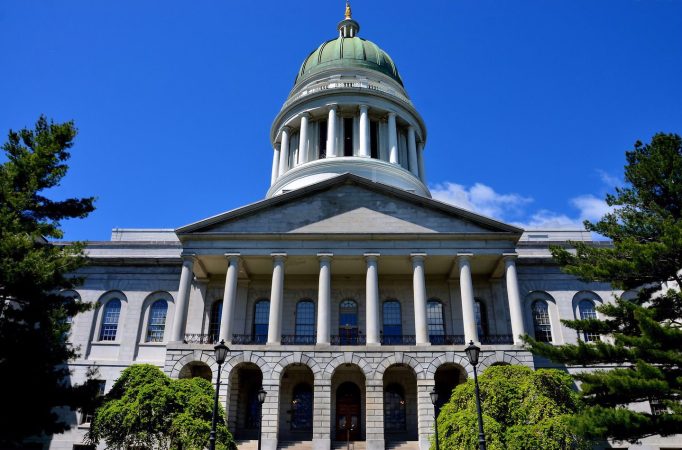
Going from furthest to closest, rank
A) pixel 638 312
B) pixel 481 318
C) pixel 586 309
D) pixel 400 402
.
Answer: pixel 586 309, pixel 481 318, pixel 400 402, pixel 638 312

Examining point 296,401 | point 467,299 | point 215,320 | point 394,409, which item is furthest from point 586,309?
point 215,320

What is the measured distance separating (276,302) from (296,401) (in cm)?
553

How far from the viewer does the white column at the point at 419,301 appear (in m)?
25.1

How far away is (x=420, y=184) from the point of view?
4038cm

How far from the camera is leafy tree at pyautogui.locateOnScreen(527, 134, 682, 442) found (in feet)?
51.6

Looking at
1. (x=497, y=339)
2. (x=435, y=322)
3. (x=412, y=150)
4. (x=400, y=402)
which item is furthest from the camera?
(x=412, y=150)

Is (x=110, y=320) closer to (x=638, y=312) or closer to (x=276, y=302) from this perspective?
(x=276, y=302)

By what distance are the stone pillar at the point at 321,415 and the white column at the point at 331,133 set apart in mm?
19666

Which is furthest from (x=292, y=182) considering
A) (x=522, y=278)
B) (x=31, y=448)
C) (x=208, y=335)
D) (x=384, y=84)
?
(x=31, y=448)

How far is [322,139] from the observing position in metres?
42.8

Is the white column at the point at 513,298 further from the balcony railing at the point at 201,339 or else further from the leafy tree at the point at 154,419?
the balcony railing at the point at 201,339

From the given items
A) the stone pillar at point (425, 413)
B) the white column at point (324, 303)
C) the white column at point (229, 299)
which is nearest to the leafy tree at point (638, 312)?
the stone pillar at point (425, 413)

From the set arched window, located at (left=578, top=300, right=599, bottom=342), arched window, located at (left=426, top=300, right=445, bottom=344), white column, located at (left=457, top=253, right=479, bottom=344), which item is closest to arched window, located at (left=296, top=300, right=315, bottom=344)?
arched window, located at (left=426, top=300, right=445, bottom=344)

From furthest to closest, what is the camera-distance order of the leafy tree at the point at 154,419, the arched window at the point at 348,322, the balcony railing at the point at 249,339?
the arched window at the point at 348,322, the balcony railing at the point at 249,339, the leafy tree at the point at 154,419
